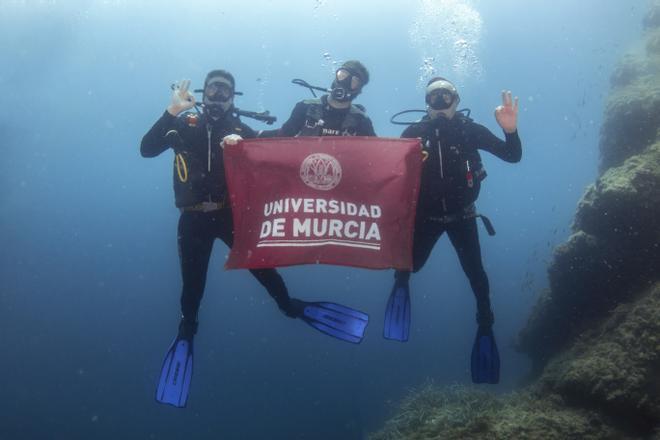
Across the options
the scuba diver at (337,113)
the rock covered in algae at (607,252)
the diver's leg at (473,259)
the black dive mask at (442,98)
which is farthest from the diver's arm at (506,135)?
the rock covered in algae at (607,252)

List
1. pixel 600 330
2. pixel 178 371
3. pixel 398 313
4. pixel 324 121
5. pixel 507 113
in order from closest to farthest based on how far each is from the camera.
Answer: pixel 507 113 < pixel 178 371 < pixel 324 121 < pixel 398 313 < pixel 600 330

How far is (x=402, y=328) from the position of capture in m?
7.48

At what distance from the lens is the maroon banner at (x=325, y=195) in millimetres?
5578

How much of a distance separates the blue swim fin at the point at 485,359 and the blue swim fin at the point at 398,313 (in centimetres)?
121

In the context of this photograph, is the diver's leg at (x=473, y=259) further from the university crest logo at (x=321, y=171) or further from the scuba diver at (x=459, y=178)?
the university crest logo at (x=321, y=171)

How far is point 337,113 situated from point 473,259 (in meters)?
3.11

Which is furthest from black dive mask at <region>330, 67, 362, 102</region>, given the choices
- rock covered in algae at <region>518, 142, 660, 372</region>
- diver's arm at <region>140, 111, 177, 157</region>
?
rock covered in algae at <region>518, 142, 660, 372</region>

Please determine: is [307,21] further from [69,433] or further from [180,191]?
[180,191]

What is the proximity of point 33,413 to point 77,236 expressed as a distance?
2207 inches

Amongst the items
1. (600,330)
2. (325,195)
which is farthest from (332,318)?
(600,330)

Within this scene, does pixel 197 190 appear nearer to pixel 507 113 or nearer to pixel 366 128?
pixel 366 128

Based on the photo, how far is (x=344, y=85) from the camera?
6691 millimetres

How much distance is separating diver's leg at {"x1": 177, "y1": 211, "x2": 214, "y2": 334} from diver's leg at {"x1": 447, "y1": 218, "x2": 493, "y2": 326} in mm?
3672

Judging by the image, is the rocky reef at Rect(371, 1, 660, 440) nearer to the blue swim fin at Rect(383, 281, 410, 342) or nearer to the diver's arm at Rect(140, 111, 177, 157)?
the blue swim fin at Rect(383, 281, 410, 342)
